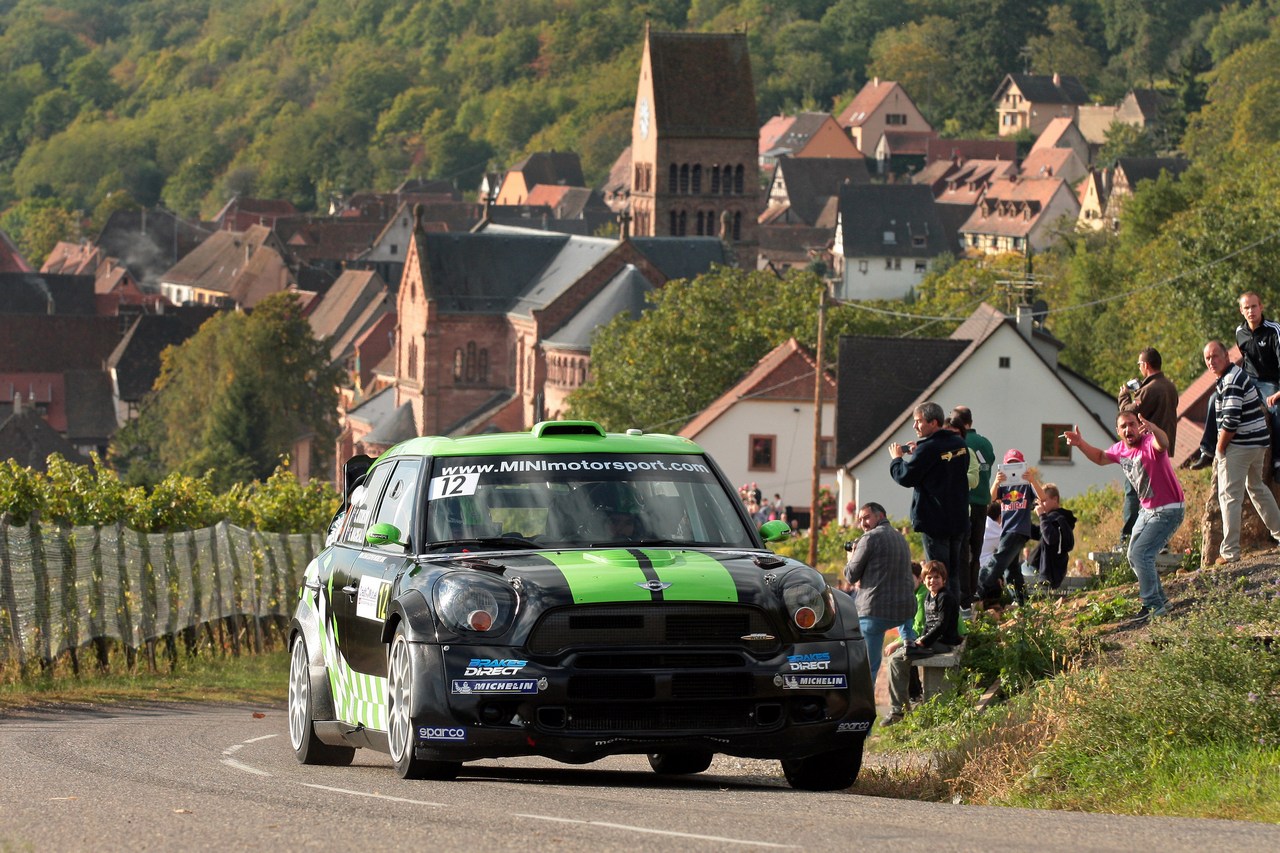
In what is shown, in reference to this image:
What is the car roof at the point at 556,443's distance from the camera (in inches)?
436

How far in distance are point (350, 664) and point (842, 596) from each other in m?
2.44

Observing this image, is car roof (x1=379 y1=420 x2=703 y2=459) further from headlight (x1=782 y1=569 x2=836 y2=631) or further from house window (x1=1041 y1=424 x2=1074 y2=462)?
house window (x1=1041 y1=424 x2=1074 y2=462)

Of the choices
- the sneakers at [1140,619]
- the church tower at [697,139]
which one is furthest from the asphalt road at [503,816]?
the church tower at [697,139]

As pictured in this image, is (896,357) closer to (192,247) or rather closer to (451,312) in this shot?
(451,312)

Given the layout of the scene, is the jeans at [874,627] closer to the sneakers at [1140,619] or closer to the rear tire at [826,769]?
the sneakers at [1140,619]

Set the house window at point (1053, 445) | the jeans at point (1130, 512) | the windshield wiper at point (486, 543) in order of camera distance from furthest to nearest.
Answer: the house window at point (1053, 445), the jeans at point (1130, 512), the windshield wiper at point (486, 543)

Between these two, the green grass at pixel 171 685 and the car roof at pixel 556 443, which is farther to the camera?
the green grass at pixel 171 685

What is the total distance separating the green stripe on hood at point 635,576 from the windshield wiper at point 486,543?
286mm

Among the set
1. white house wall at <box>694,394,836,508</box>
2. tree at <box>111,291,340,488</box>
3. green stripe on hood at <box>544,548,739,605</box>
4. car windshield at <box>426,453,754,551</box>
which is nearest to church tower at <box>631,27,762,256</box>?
tree at <box>111,291,340,488</box>

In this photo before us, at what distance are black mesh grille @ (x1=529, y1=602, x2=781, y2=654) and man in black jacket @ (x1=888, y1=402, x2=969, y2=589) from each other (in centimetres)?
453

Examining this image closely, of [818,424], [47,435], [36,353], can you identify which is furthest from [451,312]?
[818,424]

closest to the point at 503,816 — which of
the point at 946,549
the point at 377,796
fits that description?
the point at 377,796

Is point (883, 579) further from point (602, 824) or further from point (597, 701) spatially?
point (602, 824)

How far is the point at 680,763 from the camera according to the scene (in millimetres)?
11531
